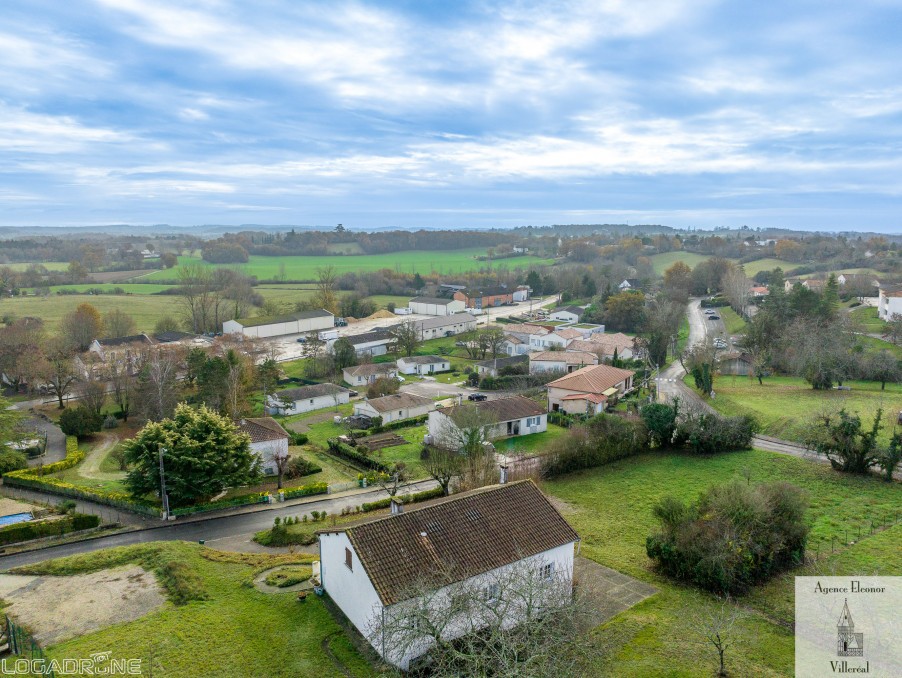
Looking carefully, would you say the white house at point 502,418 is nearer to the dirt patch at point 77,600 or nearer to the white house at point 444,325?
the dirt patch at point 77,600

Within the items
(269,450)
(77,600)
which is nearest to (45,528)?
(77,600)

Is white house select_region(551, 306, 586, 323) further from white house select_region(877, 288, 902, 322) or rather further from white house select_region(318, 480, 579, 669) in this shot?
white house select_region(318, 480, 579, 669)

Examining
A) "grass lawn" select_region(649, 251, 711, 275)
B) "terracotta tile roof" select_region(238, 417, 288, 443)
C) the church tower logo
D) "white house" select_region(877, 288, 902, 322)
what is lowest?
"terracotta tile roof" select_region(238, 417, 288, 443)

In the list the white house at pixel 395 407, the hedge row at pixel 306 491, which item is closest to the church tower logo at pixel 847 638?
the hedge row at pixel 306 491

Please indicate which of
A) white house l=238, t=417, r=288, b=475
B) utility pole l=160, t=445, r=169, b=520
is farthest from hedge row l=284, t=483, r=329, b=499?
utility pole l=160, t=445, r=169, b=520

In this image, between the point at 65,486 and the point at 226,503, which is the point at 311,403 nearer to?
the point at 226,503
